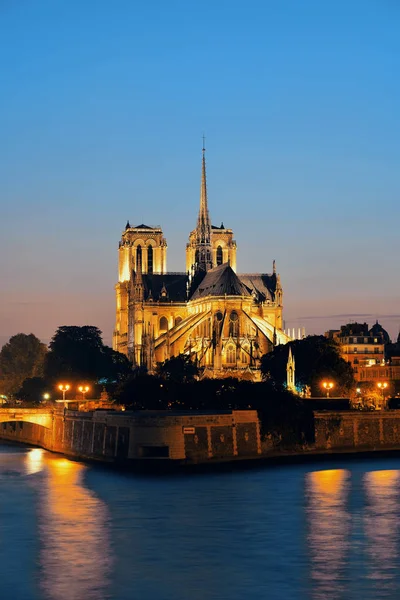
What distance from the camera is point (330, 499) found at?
69312 mm

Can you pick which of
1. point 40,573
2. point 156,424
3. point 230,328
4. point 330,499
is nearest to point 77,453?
point 156,424

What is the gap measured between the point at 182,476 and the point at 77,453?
16.1m

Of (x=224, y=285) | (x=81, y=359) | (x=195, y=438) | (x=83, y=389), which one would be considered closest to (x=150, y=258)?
(x=224, y=285)

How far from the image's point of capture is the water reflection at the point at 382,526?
2004 inches

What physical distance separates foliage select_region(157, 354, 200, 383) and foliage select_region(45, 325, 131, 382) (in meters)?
4.75

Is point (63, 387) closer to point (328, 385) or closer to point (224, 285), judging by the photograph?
point (328, 385)

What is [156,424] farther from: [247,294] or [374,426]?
[247,294]

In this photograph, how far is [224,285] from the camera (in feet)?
522

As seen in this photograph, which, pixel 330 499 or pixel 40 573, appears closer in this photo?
pixel 40 573

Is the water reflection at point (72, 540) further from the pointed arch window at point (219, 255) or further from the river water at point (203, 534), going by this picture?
the pointed arch window at point (219, 255)

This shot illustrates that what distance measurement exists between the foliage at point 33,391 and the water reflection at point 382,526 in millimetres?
61167

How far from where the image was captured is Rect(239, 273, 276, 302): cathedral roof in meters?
175

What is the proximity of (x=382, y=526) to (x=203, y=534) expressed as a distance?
7767 mm

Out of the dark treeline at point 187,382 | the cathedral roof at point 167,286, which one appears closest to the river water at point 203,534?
the dark treeline at point 187,382
